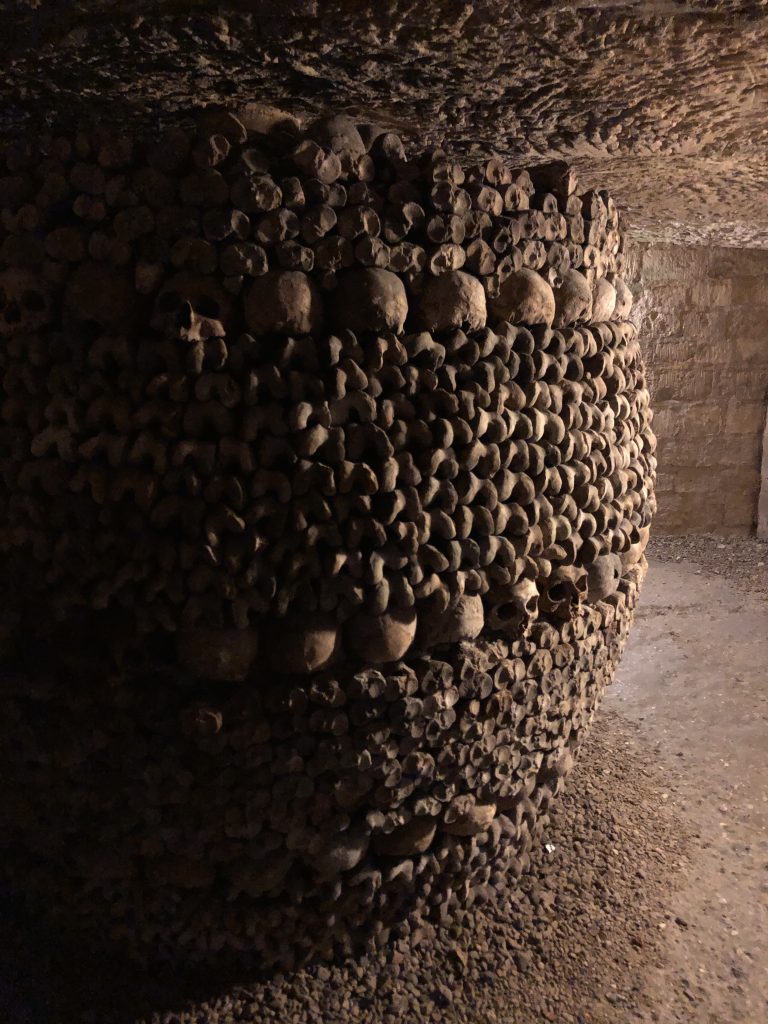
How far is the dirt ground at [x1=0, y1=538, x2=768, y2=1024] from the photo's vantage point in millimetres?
1653

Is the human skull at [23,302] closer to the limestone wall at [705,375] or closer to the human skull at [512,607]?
the human skull at [512,607]

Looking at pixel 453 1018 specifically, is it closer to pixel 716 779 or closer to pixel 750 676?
pixel 716 779

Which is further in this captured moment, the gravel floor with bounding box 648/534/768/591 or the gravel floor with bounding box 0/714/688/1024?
the gravel floor with bounding box 648/534/768/591

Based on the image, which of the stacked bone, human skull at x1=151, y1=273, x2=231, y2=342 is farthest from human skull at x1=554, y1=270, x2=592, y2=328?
human skull at x1=151, y1=273, x2=231, y2=342

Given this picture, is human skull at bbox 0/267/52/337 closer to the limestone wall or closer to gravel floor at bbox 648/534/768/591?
gravel floor at bbox 648/534/768/591

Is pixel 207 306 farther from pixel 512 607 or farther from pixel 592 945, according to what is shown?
pixel 592 945

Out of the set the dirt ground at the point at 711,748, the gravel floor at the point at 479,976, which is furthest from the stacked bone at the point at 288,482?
the dirt ground at the point at 711,748

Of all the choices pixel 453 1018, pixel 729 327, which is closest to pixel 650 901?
pixel 453 1018

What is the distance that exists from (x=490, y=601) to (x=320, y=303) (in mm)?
623

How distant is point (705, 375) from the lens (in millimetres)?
5016

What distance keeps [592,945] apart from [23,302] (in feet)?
5.61

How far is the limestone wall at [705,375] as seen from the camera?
491 cm

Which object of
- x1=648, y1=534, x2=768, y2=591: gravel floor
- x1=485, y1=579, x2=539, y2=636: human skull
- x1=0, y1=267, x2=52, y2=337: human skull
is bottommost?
x1=648, y1=534, x2=768, y2=591: gravel floor

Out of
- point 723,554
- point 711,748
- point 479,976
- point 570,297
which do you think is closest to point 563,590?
point 570,297
